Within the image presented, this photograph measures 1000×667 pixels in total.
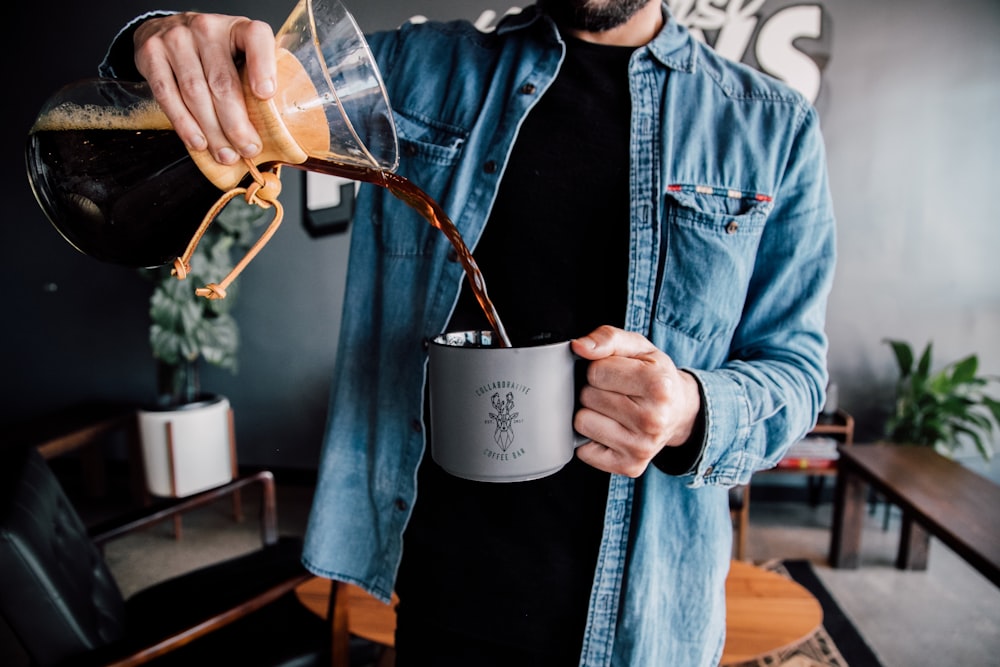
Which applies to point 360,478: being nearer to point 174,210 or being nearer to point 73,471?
point 174,210

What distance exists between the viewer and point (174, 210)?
462 mm

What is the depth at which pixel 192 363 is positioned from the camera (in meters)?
3.12

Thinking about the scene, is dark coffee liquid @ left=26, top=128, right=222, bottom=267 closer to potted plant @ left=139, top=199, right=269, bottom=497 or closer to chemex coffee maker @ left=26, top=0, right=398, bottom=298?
chemex coffee maker @ left=26, top=0, right=398, bottom=298

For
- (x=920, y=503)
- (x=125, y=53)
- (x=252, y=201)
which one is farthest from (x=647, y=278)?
(x=920, y=503)

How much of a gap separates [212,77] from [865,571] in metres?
3.31

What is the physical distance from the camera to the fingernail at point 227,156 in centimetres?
41

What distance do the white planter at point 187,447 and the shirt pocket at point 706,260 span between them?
265 centimetres

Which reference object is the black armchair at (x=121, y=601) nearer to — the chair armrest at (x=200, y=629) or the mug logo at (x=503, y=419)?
the chair armrest at (x=200, y=629)

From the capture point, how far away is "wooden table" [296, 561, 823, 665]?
1496mm

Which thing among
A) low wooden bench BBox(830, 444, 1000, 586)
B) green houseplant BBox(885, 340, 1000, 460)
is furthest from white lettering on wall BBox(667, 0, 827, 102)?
low wooden bench BBox(830, 444, 1000, 586)

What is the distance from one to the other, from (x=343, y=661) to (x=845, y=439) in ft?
8.62

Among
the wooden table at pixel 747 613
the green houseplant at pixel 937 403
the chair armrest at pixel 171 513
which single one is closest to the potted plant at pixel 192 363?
the chair armrest at pixel 171 513

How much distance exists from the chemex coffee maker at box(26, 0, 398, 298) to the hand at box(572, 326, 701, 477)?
0.85 feet

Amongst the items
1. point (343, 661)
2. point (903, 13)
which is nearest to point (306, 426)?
point (343, 661)
